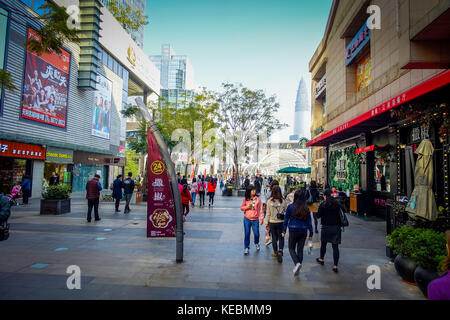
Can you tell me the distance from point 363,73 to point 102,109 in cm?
2428

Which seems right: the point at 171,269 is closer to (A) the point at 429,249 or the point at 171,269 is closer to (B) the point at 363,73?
(A) the point at 429,249

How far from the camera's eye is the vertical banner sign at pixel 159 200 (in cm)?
621

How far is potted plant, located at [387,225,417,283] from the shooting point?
16.4ft

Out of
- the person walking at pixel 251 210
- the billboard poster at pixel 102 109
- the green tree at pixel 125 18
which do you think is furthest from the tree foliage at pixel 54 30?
the green tree at pixel 125 18

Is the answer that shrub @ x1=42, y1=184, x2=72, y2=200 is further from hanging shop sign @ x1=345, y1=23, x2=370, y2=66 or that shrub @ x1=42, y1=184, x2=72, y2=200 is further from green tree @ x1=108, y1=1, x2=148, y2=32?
green tree @ x1=108, y1=1, x2=148, y2=32

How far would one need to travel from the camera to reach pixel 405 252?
17.2 ft

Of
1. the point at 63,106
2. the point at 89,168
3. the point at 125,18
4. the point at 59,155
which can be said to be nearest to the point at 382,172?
the point at 59,155

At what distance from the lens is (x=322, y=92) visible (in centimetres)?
2652

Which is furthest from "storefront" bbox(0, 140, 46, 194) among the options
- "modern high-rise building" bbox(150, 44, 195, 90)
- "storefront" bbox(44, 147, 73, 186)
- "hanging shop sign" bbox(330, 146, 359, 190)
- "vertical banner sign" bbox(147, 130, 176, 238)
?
"modern high-rise building" bbox(150, 44, 195, 90)

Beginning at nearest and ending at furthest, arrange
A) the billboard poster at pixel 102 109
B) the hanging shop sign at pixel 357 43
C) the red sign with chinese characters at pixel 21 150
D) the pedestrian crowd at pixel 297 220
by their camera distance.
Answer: the pedestrian crowd at pixel 297 220
the hanging shop sign at pixel 357 43
the red sign with chinese characters at pixel 21 150
the billboard poster at pixel 102 109

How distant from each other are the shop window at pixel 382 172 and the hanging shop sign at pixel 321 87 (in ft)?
43.1

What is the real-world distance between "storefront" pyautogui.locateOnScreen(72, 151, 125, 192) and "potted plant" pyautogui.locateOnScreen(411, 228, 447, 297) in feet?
77.0

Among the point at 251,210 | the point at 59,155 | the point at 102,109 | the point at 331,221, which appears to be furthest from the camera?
the point at 102,109

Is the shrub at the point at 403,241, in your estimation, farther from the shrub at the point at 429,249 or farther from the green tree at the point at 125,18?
the green tree at the point at 125,18
